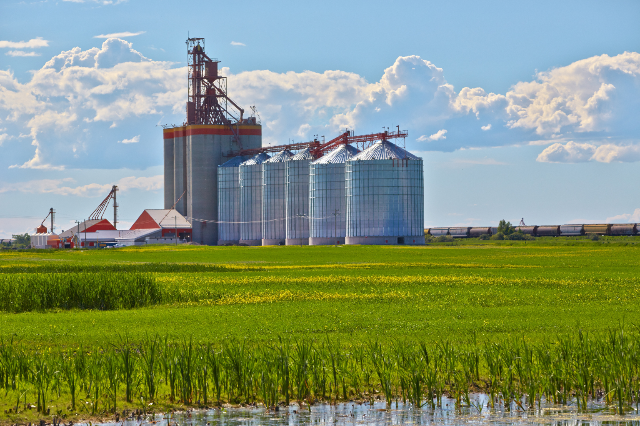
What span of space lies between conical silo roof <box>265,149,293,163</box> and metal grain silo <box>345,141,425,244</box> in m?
25.4

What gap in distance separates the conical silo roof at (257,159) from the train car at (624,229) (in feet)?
259

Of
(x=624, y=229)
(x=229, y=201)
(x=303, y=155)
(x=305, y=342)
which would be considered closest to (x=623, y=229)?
(x=624, y=229)

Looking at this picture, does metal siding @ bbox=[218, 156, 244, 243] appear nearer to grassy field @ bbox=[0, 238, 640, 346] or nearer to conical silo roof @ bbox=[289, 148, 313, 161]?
conical silo roof @ bbox=[289, 148, 313, 161]

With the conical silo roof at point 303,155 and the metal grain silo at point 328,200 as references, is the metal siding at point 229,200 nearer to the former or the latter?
the conical silo roof at point 303,155

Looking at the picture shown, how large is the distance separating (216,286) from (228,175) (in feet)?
471

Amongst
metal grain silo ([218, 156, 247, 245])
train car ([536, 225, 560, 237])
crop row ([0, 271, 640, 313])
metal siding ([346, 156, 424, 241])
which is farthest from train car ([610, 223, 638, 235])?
crop row ([0, 271, 640, 313])

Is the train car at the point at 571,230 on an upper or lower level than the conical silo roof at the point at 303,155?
lower

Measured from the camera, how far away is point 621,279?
48.7 metres

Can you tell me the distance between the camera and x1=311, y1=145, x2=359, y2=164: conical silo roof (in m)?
167

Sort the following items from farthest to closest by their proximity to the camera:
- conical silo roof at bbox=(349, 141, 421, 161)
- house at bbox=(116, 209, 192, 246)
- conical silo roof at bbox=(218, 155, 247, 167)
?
conical silo roof at bbox=(218, 155, 247, 167), house at bbox=(116, 209, 192, 246), conical silo roof at bbox=(349, 141, 421, 161)

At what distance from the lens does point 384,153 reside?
162 meters

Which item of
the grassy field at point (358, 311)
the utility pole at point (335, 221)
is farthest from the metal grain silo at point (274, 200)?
the grassy field at point (358, 311)

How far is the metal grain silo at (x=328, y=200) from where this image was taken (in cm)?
16450

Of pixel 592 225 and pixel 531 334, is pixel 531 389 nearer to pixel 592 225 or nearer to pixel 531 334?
pixel 531 334
